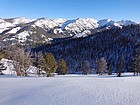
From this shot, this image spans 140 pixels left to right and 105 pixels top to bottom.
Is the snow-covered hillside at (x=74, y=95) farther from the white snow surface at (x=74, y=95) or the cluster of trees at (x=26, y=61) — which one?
the cluster of trees at (x=26, y=61)

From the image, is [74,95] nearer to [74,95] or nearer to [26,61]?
[74,95]

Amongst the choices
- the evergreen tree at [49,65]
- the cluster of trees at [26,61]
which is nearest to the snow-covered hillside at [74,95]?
the cluster of trees at [26,61]

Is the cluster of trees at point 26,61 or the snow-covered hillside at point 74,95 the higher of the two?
the cluster of trees at point 26,61

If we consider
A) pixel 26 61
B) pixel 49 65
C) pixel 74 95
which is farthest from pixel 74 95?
pixel 49 65

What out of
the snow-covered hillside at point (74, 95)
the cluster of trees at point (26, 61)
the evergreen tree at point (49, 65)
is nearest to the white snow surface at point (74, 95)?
the snow-covered hillside at point (74, 95)

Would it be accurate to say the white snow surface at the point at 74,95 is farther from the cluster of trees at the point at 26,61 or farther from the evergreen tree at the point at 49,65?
the evergreen tree at the point at 49,65

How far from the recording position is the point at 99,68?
104 m

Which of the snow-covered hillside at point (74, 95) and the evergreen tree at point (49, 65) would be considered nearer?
the snow-covered hillside at point (74, 95)

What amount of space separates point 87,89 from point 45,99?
4358 millimetres

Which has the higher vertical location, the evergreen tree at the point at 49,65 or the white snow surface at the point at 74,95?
the evergreen tree at the point at 49,65

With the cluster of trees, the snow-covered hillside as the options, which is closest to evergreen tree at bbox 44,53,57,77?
the cluster of trees

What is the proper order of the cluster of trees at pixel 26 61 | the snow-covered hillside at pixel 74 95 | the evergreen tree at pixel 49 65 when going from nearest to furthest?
the snow-covered hillside at pixel 74 95 < the cluster of trees at pixel 26 61 < the evergreen tree at pixel 49 65

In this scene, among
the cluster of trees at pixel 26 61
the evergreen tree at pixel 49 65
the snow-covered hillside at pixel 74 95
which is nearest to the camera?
the snow-covered hillside at pixel 74 95

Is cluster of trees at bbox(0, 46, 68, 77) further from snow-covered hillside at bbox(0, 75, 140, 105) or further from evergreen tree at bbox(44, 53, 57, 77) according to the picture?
snow-covered hillside at bbox(0, 75, 140, 105)
